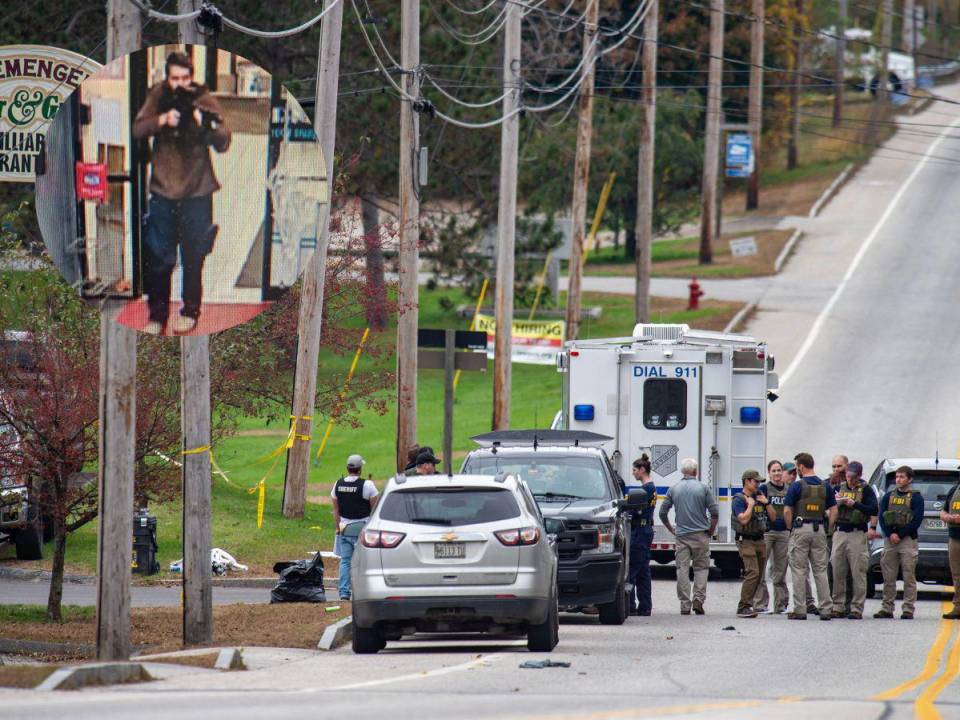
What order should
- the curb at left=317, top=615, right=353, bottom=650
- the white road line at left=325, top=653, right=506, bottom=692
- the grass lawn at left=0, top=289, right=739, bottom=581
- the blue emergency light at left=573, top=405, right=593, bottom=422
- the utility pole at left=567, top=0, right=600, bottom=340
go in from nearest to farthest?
the white road line at left=325, top=653, right=506, bottom=692
the curb at left=317, top=615, right=353, bottom=650
the blue emergency light at left=573, top=405, right=593, bottom=422
the grass lawn at left=0, top=289, right=739, bottom=581
the utility pole at left=567, top=0, right=600, bottom=340

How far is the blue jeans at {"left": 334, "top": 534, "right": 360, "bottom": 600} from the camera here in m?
18.8

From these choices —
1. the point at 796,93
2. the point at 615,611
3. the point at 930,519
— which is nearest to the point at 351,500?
the point at 615,611

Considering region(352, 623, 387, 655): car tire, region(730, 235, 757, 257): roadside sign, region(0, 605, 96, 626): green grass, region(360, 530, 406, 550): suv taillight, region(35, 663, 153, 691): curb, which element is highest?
region(730, 235, 757, 257): roadside sign

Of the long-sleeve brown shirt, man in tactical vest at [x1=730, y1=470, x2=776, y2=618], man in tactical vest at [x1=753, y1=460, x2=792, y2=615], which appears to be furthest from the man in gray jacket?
the long-sleeve brown shirt

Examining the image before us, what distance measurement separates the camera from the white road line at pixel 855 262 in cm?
4450

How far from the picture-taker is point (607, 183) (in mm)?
59219

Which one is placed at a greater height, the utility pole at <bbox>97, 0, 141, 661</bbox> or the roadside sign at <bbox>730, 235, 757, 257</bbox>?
the roadside sign at <bbox>730, 235, 757, 257</bbox>

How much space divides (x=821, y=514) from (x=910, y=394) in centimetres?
2190

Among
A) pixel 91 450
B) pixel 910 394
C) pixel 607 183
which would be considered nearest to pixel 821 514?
pixel 91 450

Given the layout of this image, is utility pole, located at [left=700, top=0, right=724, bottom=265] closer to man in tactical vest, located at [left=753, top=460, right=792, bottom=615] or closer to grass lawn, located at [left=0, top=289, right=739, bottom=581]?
grass lawn, located at [left=0, top=289, right=739, bottom=581]

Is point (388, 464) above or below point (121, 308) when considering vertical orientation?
below

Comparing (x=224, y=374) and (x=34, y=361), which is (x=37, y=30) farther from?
(x=34, y=361)

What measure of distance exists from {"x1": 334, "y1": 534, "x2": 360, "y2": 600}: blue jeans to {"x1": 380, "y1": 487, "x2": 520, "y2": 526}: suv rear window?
Result: 3849 millimetres

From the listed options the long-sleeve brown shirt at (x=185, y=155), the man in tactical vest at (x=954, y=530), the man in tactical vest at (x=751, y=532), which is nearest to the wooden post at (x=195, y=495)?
the long-sleeve brown shirt at (x=185, y=155)
